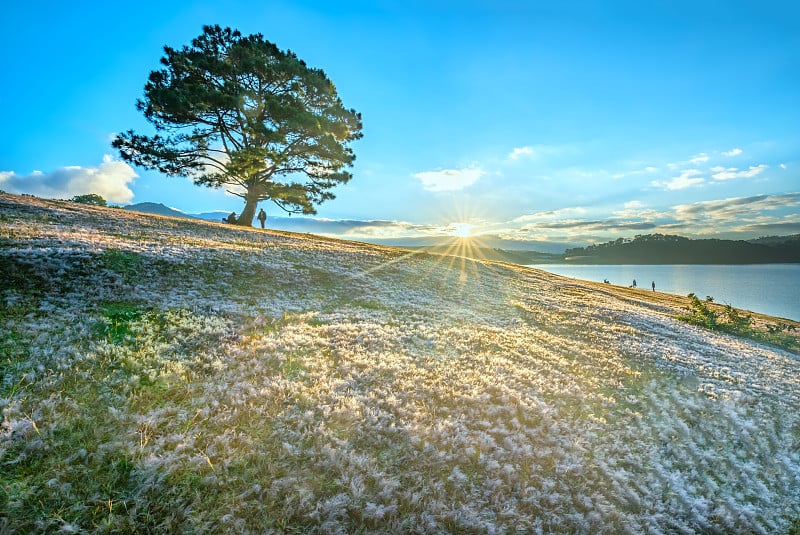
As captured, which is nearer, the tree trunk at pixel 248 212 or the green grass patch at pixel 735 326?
the green grass patch at pixel 735 326

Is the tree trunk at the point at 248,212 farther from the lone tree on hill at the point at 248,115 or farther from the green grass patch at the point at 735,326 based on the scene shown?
the green grass patch at the point at 735,326

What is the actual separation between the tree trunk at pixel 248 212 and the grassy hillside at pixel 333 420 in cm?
3351

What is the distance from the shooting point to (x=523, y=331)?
1820cm

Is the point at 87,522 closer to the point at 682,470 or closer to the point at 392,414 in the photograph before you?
the point at 392,414

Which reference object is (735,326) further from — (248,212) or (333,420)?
(248,212)

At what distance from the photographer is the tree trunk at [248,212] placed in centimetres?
4994

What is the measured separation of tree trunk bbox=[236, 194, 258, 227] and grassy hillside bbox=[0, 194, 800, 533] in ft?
110

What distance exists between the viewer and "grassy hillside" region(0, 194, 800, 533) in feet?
17.0

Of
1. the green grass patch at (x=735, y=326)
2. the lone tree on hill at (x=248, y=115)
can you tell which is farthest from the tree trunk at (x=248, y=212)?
the green grass patch at (x=735, y=326)

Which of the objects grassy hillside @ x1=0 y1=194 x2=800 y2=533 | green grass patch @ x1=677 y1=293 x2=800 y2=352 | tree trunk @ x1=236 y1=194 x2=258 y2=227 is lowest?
green grass patch @ x1=677 y1=293 x2=800 y2=352

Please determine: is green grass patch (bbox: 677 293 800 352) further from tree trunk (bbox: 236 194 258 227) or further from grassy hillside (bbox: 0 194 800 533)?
tree trunk (bbox: 236 194 258 227)

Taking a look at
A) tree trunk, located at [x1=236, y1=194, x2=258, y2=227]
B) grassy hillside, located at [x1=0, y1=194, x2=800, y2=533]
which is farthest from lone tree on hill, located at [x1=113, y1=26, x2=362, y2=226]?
grassy hillside, located at [x1=0, y1=194, x2=800, y2=533]

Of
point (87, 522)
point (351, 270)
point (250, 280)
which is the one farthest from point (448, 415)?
point (351, 270)

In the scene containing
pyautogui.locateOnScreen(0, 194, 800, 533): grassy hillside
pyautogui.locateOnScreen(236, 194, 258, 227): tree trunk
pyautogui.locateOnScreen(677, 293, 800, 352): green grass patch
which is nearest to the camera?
pyautogui.locateOnScreen(0, 194, 800, 533): grassy hillside
